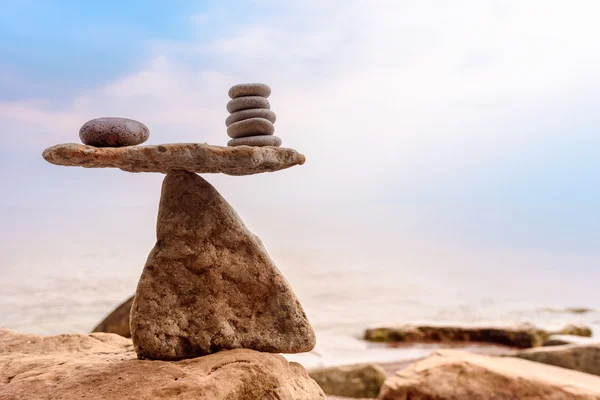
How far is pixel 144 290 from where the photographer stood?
3293 mm

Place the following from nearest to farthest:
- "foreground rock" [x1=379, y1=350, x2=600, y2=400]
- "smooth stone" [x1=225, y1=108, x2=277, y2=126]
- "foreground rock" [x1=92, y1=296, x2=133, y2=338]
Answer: "smooth stone" [x1=225, y1=108, x2=277, y2=126] → "foreground rock" [x1=379, y1=350, x2=600, y2=400] → "foreground rock" [x1=92, y1=296, x2=133, y2=338]

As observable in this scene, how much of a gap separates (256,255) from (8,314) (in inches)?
225

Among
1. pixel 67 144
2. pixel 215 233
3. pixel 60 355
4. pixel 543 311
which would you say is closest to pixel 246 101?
pixel 215 233

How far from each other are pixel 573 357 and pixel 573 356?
0.01 metres

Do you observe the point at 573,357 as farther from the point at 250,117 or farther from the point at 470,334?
the point at 250,117

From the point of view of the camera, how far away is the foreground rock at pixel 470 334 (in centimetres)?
801

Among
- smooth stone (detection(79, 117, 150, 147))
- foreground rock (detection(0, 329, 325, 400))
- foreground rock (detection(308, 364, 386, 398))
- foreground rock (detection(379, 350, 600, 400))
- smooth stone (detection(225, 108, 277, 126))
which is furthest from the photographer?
foreground rock (detection(308, 364, 386, 398))

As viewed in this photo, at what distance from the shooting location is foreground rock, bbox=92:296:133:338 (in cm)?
657

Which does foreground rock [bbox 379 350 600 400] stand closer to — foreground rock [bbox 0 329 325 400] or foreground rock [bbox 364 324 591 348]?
foreground rock [bbox 0 329 325 400]

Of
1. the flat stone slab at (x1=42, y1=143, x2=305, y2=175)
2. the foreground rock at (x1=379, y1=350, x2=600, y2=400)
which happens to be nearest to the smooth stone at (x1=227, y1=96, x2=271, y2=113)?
the flat stone slab at (x1=42, y1=143, x2=305, y2=175)

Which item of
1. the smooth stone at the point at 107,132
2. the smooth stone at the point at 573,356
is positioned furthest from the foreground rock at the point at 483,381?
the smooth stone at the point at 107,132

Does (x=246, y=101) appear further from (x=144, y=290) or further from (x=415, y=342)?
(x=415, y=342)

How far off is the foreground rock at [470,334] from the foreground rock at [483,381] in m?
2.39

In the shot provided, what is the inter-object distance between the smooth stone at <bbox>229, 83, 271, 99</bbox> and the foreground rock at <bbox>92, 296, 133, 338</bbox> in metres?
3.84
